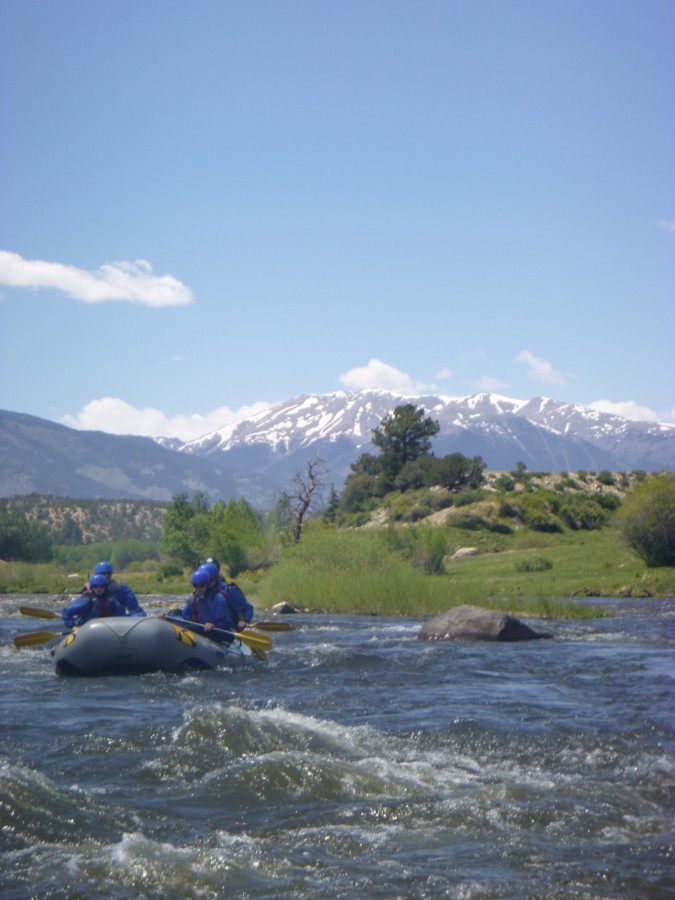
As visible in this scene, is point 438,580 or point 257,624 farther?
point 438,580

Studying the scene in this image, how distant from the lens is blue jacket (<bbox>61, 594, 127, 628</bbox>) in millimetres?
17547

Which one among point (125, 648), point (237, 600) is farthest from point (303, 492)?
point (125, 648)

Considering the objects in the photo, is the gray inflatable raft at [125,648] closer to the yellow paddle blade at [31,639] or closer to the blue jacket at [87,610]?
the blue jacket at [87,610]

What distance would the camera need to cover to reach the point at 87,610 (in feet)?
58.1

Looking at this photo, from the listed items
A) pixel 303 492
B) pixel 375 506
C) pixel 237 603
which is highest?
pixel 303 492

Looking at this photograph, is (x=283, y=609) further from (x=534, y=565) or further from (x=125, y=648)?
(x=125, y=648)

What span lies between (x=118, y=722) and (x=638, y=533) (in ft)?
90.2

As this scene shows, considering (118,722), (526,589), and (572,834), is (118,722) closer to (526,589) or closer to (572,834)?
(572,834)

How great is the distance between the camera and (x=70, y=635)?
15.9 metres

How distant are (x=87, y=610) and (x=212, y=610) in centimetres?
216

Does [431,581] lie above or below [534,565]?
above

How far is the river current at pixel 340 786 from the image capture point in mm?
6715

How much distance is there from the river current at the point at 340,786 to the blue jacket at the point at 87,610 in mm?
2020

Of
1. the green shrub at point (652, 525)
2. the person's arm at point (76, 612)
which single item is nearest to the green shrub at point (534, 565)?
the green shrub at point (652, 525)
